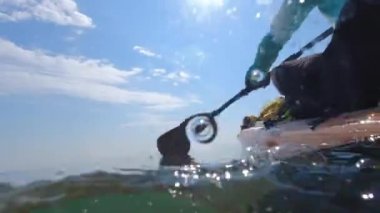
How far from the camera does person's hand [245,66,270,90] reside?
28.9 feet

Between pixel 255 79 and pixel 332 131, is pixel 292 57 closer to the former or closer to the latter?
pixel 255 79

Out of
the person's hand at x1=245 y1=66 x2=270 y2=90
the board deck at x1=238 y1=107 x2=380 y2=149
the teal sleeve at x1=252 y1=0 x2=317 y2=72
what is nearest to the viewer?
the board deck at x1=238 y1=107 x2=380 y2=149

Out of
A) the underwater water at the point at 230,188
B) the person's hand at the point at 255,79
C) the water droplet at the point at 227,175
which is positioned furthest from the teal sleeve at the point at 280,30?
the water droplet at the point at 227,175

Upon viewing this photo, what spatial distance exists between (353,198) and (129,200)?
8.20 feet

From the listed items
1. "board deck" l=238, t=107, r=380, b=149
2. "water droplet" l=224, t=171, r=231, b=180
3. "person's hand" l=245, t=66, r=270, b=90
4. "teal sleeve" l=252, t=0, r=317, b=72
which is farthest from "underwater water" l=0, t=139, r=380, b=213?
"teal sleeve" l=252, t=0, r=317, b=72

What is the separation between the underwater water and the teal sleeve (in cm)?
182

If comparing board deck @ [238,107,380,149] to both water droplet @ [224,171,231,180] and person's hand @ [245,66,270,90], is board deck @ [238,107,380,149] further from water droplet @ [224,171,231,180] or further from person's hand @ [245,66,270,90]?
water droplet @ [224,171,231,180]

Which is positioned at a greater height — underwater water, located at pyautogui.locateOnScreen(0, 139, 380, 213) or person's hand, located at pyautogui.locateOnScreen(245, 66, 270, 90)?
person's hand, located at pyautogui.locateOnScreen(245, 66, 270, 90)

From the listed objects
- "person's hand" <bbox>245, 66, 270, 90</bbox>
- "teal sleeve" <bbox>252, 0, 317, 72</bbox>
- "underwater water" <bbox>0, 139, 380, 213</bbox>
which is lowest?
"underwater water" <bbox>0, 139, 380, 213</bbox>

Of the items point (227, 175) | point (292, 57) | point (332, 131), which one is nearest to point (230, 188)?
point (227, 175)

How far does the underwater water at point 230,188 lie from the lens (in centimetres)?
571

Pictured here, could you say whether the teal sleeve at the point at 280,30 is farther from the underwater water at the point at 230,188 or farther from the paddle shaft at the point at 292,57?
the underwater water at the point at 230,188

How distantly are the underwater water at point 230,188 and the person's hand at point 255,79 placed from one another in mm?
1653

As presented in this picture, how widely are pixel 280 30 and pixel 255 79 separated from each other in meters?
0.93
